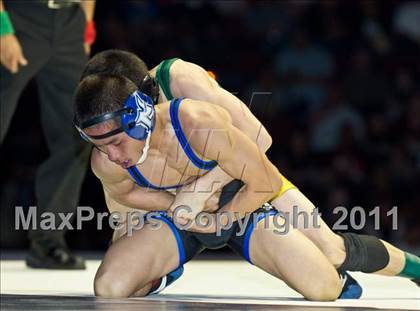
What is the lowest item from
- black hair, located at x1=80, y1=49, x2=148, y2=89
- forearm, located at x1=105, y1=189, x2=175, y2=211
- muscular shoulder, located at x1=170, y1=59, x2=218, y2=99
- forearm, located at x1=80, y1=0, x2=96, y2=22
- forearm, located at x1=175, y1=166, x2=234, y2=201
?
forearm, located at x1=105, y1=189, x2=175, y2=211

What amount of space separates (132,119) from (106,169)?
26 cm

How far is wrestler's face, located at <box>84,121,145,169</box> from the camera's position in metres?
2.54

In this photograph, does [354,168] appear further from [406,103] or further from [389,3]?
[389,3]

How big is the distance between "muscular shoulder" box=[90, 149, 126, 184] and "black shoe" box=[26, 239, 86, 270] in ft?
3.34

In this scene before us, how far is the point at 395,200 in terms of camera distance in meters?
5.65

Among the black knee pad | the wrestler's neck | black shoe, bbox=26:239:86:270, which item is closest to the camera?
the wrestler's neck

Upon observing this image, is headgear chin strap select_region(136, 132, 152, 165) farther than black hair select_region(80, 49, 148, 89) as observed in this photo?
No

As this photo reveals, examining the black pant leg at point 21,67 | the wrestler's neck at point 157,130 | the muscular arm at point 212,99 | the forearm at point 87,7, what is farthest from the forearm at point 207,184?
the forearm at point 87,7

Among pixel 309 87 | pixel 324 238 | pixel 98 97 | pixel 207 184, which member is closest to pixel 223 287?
pixel 324 238

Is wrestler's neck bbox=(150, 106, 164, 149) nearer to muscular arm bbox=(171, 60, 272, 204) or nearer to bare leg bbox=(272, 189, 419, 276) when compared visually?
muscular arm bbox=(171, 60, 272, 204)

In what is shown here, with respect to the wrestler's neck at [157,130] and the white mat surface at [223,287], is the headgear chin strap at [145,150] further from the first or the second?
the white mat surface at [223,287]

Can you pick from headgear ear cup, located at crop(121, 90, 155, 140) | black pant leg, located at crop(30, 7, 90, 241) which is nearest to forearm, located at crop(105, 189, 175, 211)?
headgear ear cup, located at crop(121, 90, 155, 140)

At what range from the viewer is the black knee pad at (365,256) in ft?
9.64

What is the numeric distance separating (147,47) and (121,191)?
3.02m
